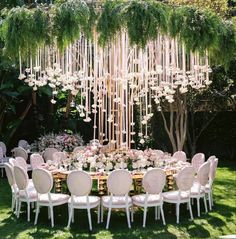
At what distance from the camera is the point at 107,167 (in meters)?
7.21

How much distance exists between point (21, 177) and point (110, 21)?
274cm

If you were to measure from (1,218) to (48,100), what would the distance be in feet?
23.8

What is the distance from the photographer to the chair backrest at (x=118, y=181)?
21.0 ft

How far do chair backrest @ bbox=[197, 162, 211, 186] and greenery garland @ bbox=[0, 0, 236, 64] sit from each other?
6.49ft

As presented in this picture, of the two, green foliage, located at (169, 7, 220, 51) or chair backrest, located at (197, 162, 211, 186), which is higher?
green foliage, located at (169, 7, 220, 51)

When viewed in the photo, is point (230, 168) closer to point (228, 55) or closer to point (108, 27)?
point (228, 55)

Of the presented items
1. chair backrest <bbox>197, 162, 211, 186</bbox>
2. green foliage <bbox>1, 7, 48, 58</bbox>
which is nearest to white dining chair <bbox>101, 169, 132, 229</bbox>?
chair backrest <bbox>197, 162, 211, 186</bbox>

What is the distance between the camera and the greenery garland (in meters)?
6.03

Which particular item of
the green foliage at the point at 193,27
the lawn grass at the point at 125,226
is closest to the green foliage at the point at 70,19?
the green foliage at the point at 193,27

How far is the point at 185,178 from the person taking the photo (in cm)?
682

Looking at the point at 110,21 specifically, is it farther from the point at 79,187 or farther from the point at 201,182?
the point at 201,182

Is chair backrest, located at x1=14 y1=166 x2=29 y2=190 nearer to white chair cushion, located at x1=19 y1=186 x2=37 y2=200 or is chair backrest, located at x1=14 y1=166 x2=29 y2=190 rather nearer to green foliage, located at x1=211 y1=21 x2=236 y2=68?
white chair cushion, located at x1=19 y1=186 x2=37 y2=200

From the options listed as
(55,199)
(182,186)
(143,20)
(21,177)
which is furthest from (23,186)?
(143,20)

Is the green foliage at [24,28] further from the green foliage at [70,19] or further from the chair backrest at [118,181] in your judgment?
the chair backrest at [118,181]
